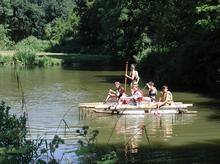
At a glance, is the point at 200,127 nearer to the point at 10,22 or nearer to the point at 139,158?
the point at 139,158

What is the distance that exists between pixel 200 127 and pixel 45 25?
61.1 meters

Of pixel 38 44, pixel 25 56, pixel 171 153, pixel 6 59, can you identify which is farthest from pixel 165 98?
pixel 38 44

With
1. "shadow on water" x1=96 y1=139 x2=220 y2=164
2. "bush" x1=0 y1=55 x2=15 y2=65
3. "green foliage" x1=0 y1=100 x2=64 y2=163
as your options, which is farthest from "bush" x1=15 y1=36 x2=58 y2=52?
"green foliage" x1=0 y1=100 x2=64 y2=163

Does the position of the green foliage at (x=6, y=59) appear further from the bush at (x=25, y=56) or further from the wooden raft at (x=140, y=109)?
the wooden raft at (x=140, y=109)

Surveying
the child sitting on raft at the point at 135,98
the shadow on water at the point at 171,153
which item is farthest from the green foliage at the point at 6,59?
the shadow on water at the point at 171,153

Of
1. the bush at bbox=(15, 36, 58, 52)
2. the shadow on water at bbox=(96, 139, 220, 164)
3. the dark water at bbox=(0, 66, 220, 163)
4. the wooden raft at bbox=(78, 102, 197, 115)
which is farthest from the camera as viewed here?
the bush at bbox=(15, 36, 58, 52)

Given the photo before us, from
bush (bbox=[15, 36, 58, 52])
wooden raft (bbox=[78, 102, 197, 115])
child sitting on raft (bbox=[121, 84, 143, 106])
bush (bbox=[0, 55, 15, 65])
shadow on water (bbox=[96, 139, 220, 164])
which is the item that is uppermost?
bush (bbox=[15, 36, 58, 52])

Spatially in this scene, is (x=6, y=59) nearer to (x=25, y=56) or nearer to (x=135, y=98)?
(x=25, y=56)

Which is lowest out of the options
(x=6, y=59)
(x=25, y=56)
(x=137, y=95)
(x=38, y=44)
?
(x=137, y=95)

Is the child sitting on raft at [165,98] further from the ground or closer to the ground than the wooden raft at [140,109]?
further from the ground

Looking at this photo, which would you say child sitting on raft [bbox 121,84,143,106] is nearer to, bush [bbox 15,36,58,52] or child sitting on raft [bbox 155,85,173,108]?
child sitting on raft [bbox 155,85,173,108]

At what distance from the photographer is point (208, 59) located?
16.7m

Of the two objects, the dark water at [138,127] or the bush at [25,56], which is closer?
the dark water at [138,127]

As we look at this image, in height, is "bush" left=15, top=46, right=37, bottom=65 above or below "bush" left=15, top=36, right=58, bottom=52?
below
